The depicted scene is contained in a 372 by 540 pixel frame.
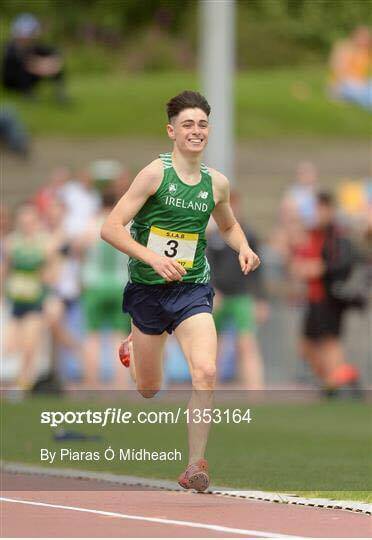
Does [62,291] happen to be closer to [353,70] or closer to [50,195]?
[50,195]

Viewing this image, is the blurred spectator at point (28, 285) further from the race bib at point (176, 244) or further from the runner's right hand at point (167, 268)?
the runner's right hand at point (167, 268)

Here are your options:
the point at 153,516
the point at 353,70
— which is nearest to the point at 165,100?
the point at 353,70

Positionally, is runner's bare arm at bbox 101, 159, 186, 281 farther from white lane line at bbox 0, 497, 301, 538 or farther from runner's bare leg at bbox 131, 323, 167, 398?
white lane line at bbox 0, 497, 301, 538

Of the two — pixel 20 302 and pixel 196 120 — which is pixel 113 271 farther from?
pixel 196 120

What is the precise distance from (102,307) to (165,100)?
1679cm

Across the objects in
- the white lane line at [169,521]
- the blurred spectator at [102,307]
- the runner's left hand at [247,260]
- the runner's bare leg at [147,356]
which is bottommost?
the white lane line at [169,521]

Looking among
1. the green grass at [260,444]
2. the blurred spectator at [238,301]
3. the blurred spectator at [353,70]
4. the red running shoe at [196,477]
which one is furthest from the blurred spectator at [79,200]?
the blurred spectator at [353,70]

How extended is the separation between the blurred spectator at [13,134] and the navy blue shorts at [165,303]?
20029 millimetres

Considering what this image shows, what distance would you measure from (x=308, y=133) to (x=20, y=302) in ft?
60.0

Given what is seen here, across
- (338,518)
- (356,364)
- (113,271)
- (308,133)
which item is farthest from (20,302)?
(308,133)

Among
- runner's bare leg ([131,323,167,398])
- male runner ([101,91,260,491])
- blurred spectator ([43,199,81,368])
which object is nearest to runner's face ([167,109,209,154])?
male runner ([101,91,260,491])

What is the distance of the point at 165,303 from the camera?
9.80 meters

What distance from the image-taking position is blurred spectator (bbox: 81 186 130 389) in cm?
1772

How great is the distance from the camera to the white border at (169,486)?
30.0 feet
